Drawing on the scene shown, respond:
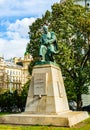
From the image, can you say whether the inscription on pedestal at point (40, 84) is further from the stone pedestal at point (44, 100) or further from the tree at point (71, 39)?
the tree at point (71, 39)

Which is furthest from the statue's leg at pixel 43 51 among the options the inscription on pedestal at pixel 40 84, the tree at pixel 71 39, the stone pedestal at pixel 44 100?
the tree at pixel 71 39

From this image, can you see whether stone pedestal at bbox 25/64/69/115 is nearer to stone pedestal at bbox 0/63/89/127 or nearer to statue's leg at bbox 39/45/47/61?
stone pedestal at bbox 0/63/89/127

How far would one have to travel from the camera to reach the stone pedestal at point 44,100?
16109 millimetres

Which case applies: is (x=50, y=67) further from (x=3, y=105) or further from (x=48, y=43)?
(x=3, y=105)

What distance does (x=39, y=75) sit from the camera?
1808 cm

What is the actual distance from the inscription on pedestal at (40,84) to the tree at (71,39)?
11.7 m

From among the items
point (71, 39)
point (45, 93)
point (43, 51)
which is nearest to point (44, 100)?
point (45, 93)

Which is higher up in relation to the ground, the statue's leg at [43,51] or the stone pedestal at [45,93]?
the statue's leg at [43,51]

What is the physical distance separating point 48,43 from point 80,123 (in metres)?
5.24

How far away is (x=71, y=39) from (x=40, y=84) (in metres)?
14.1

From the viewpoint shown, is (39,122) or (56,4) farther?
(56,4)

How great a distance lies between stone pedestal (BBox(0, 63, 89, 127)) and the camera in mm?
16109

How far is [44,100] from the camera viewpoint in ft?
57.1

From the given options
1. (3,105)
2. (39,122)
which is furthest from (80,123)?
(3,105)
